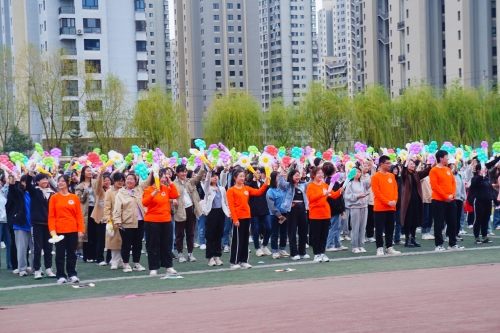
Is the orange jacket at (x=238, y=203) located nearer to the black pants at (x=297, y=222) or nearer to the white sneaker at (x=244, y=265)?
the white sneaker at (x=244, y=265)

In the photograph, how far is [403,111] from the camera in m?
54.5

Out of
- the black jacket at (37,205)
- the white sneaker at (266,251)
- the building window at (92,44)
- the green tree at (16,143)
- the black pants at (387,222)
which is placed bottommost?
the white sneaker at (266,251)

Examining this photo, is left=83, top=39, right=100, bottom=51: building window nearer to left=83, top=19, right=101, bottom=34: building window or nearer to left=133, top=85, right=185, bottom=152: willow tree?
left=83, top=19, right=101, bottom=34: building window

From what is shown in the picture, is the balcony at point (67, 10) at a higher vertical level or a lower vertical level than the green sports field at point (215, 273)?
higher

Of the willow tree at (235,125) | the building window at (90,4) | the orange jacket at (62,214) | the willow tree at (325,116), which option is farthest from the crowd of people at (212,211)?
the building window at (90,4)

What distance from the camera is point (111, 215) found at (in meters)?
14.4

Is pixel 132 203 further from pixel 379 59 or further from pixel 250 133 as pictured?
pixel 379 59

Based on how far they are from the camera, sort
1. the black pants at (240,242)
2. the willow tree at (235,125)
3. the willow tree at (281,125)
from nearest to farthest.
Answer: the black pants at (240,242), the willow tree at (235,125), the willow tree at (281,125)

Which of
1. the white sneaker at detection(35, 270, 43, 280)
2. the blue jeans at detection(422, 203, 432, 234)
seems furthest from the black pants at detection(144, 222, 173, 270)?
the blue jeans at detection(422, 203, 432, 234)

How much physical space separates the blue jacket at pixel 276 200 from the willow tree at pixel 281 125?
133ft

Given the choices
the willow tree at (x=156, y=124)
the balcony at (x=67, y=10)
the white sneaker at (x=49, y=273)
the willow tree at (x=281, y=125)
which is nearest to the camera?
the white sneaker at (x=49, y=273)

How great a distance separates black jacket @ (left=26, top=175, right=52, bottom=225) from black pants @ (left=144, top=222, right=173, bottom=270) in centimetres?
187

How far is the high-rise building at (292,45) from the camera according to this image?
14562cm

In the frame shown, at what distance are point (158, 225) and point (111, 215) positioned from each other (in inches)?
55.4
